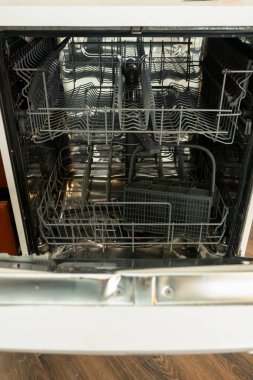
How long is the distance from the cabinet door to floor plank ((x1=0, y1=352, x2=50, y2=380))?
1.12 ft

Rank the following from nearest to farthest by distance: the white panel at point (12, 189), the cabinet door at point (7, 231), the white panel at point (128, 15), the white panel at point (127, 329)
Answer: the white panel at point (127, 329) → the white panel at point (128, 15) → the white panel at point (12, 189) → the cabinet door at point (7, 231)

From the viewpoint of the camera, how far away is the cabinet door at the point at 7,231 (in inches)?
42.1

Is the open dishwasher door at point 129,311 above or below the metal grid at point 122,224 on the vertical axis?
above

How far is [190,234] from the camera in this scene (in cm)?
118

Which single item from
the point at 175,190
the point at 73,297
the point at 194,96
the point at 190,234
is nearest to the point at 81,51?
the point at 194,96

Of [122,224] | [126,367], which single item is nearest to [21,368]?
[126,367]

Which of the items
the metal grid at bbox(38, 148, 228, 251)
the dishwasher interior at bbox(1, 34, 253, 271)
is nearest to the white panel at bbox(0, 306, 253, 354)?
the dishwasher interior at bbox(1, 34, 253, 271)

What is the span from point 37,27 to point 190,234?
2.50ft

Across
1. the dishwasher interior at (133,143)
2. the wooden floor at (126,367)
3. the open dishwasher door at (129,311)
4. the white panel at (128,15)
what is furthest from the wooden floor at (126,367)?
the white panel at (128,15)

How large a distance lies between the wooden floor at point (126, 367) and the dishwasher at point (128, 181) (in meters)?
0.33

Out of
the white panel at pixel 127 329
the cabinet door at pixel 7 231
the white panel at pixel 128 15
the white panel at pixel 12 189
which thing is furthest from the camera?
the cabinet door at pixel 7 231

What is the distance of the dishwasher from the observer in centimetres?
58

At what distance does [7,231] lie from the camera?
43.9 inches

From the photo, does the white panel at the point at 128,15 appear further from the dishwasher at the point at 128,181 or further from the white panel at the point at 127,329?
the white panel at the point at 127,329
